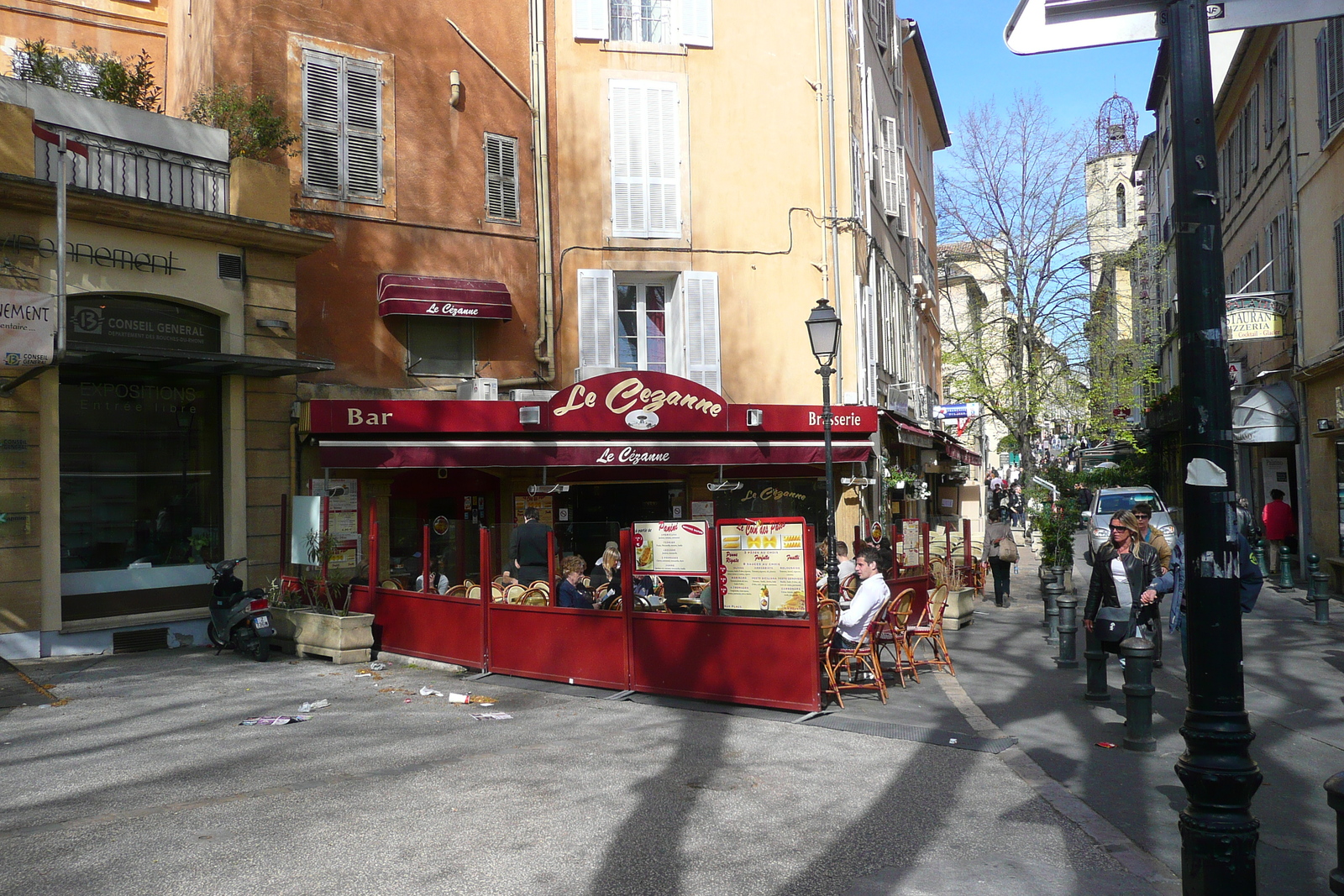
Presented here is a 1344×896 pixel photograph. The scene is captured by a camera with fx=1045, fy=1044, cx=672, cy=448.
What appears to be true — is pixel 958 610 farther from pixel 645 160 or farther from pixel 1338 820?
pixel 1338 820

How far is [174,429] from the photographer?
515 inches

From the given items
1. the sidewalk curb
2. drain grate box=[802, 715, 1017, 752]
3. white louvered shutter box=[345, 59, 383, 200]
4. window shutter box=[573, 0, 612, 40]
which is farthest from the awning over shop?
white louvered shutter box=[345, 59, 383, 200]

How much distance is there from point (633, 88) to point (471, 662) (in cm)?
1092

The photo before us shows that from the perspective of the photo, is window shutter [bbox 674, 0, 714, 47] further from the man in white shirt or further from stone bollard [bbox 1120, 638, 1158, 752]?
stone bollard [bbox 1120, 638, 1158, 752]

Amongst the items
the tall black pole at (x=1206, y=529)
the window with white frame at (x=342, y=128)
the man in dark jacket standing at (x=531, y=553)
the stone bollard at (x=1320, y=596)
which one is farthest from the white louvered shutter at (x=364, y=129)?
the stone bollard at (x=1320, y=596)

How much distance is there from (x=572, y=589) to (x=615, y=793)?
413 cm

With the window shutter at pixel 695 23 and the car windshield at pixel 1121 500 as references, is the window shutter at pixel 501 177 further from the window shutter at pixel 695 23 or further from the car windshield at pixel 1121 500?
the car windshield at pixel 1121 500

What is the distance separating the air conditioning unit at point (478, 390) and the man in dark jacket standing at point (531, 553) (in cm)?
548

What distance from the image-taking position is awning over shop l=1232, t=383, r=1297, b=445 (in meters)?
19.0

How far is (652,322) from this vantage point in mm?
18109

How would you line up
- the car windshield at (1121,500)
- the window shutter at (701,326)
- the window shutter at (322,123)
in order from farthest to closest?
the car windshield at (1121,500)
the window shutter at (701,326)
the window shutter at (322,123)

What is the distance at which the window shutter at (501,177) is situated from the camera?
55.3 ft

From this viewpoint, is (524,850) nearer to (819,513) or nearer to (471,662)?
(471,662)

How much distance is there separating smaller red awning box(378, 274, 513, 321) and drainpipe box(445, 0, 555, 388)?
2.66 ft
